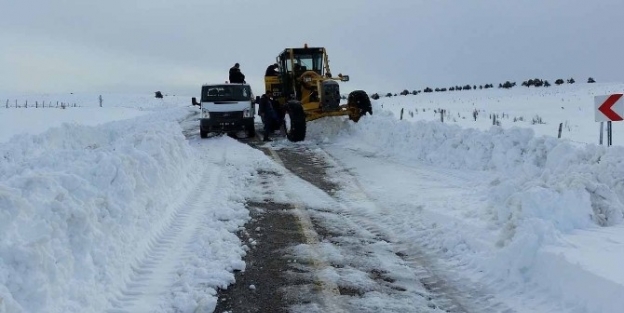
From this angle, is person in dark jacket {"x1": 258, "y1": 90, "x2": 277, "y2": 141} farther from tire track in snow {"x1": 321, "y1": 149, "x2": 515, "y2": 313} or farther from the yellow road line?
tire track in snow {"x1": 321, "y1": 149, "x2": 515, "y2": 313}

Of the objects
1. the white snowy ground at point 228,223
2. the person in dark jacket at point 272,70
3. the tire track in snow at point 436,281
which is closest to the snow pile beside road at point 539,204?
the white snowy ground at point 228,223

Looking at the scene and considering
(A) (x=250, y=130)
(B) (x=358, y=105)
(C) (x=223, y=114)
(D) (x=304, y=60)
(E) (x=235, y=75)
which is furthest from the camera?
(E) (x=235, y=75)

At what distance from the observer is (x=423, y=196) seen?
9.07 meters

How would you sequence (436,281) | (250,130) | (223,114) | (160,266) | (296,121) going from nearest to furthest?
(436,281) → (160,266) → (296,121) → (223,114) → (250,130)

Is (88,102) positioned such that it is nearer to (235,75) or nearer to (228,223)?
(235,75)

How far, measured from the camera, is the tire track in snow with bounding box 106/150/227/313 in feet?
15.6

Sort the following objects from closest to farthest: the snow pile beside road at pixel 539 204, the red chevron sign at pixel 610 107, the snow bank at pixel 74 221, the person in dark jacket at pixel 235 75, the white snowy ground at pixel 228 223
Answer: the snow bank at pixel 74 221, the white snowy ground at pixel 228 223, the snow pile beside road at pixel 539 204, the red chevron sign at pixel 610 107, the person in dark jacket at pixel 235 75

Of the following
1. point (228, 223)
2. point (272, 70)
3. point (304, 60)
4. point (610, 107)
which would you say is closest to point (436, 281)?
point (228, 223)

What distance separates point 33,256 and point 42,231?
601 mm

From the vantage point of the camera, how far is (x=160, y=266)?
5684 millimetres

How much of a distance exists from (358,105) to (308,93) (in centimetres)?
201

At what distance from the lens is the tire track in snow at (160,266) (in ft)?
15.6

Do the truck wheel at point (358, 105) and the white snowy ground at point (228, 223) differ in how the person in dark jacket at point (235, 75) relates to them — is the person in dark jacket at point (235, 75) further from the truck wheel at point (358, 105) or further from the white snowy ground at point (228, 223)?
the white snowy ground at point (228, 223)

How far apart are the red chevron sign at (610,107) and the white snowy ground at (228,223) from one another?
116 cm
